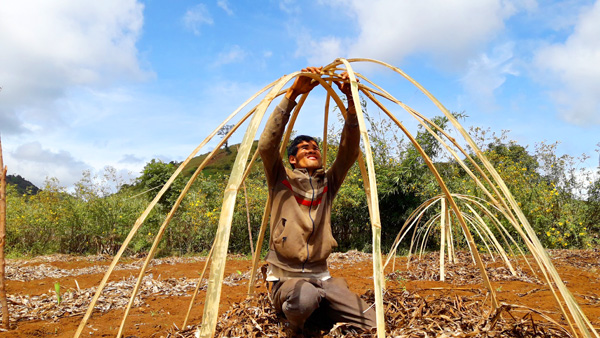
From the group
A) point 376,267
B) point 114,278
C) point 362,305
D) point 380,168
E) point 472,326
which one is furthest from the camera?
point 380,168

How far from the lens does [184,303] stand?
3.77m

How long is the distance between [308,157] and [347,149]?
0.25 meters

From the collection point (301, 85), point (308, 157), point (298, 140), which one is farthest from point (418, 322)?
point (301, 85)

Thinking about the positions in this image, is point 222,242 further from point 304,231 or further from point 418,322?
point 418,322

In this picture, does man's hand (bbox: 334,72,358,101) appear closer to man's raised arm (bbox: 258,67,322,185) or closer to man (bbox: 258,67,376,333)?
man (bbox: 258,67,376,333)

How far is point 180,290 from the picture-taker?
436 centimetres

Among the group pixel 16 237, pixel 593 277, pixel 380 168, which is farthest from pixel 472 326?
pixel 16 237

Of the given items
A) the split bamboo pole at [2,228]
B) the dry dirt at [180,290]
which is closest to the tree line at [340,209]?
the dry dirt at [180,290]

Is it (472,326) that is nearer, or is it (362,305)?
(472,326)

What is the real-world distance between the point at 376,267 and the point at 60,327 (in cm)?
308

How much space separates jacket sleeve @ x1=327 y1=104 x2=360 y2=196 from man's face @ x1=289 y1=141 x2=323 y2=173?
126 millimetres

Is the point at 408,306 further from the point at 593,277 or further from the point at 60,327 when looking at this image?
the point at 593,277

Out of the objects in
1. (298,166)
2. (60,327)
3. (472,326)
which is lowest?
(60,327)

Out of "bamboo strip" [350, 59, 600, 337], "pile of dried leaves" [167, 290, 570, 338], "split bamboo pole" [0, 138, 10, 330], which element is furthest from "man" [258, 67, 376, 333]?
"split bamboo pole" [0, 138, 10, 330]
